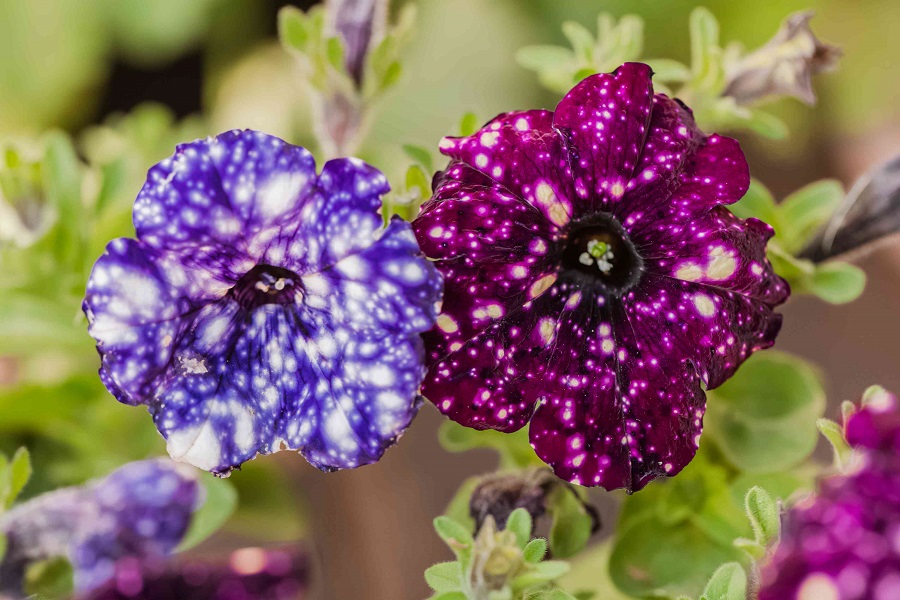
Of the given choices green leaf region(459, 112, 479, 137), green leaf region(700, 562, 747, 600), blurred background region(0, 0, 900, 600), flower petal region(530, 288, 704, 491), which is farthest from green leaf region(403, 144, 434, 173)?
blurred background region(0, 0, 900, 600)

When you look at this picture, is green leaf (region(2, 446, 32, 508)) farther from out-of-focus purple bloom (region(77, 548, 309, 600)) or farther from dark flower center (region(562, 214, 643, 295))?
dark flower center (region(562, 214, 643, 295))

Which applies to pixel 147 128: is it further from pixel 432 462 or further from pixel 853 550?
pixel 853 550

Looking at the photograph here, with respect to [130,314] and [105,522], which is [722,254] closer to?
[130,314]

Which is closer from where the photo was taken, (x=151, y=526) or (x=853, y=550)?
(x=853, y=550)

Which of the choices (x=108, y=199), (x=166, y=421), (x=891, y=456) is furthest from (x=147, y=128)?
(x=891, y=456)

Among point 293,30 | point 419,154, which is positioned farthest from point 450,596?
point 293,30

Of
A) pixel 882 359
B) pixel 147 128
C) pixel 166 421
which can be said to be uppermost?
pixel 147 128

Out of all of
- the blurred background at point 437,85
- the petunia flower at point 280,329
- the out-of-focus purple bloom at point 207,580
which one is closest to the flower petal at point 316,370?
the petunia flower at point 280,329

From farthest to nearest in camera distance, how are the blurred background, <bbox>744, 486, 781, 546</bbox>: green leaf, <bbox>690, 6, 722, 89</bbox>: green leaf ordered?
the blurred background, <bbox>690, 6, 722, 89</bbox>: green leaf, <bbox>744, 486, 781, 546</bbox>: green leaf
